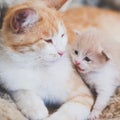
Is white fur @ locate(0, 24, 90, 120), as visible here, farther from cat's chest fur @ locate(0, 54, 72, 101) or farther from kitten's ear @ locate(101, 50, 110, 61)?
kitten's ear @ locate(101, 50, 110, 61)

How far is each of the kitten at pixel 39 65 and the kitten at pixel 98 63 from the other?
4 centimetres

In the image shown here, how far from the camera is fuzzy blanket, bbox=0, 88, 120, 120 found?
4.88ft

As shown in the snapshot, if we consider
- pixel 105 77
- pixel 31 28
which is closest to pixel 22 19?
pixel 31 28

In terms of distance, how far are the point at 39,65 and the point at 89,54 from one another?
0.22 metres

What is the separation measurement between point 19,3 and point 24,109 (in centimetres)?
50

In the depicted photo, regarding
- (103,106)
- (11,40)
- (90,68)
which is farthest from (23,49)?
(103,106)

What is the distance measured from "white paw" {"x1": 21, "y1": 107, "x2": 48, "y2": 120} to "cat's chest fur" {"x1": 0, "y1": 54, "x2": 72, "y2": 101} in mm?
106

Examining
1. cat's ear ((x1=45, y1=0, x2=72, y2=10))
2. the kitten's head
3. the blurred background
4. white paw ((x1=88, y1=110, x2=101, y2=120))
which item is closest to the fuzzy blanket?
white paw ((x1=88, y1=110, x2=101, y2=120))

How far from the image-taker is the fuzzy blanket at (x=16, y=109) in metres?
1.49

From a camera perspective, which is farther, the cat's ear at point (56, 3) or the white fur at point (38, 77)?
the cat's ear at point (56, 3)

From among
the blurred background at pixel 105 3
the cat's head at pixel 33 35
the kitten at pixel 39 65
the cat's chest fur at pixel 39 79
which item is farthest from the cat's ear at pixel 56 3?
the blurred background at pixel 105 3

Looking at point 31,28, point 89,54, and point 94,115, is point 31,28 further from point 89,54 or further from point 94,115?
point 94,115

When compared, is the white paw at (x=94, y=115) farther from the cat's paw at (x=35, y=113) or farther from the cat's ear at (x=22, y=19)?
the cat's ear at (x=22, y=19)

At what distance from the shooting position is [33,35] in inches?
58.0
